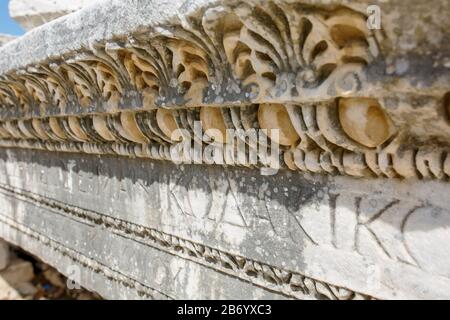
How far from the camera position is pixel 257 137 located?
102 centimetres

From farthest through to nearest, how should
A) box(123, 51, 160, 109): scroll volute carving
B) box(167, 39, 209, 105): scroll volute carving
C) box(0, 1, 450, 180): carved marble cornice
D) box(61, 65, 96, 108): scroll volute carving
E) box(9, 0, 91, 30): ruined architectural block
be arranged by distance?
box(9, 0, 91, 30): ruined architectural block, box(61, 65, 96, 108): scroll volute carving, box(123, 51, 160, 109): scroll volute carving, box(167, 39, 209, 105): scroll volute carving, box(0, 1, 450, 180): carved marble cornice

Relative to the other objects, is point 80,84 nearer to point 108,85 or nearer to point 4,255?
point 108,85

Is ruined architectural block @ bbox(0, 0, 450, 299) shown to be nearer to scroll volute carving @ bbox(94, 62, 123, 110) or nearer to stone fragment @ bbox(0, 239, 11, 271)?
scroll volute carving @ bbox(94, 62, 123, 110)

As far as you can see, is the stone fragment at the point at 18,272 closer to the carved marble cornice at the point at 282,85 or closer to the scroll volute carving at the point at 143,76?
the carved marble cornice at the point at 282,85

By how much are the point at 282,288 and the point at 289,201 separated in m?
0.27

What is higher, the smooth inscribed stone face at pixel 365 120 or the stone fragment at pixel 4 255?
the smooth inscribed stone face at pixel 365 120

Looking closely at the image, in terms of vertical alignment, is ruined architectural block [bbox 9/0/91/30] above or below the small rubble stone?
above

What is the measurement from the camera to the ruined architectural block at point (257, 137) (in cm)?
73

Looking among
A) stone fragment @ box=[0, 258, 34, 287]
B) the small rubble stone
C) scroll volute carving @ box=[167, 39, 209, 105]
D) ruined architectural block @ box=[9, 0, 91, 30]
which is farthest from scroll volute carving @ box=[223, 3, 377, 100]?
stone fragment @ box=[0, 258, 34, 287]

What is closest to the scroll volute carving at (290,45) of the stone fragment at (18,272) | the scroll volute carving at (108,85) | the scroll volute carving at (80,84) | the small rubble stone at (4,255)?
the scroll volute carving at (108,85)

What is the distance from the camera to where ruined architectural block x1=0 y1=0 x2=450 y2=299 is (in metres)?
0.73

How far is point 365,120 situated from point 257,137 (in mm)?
297

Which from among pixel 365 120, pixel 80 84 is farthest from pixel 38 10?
pixel 365 120
